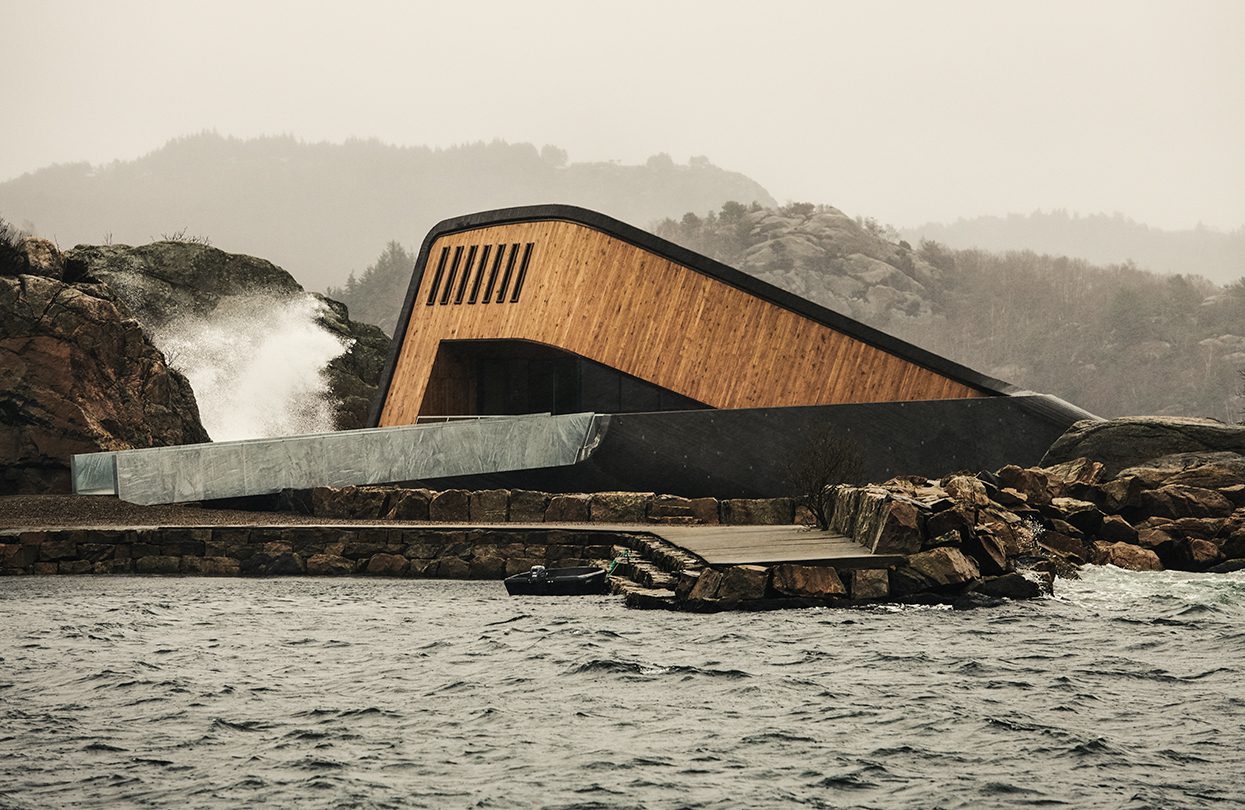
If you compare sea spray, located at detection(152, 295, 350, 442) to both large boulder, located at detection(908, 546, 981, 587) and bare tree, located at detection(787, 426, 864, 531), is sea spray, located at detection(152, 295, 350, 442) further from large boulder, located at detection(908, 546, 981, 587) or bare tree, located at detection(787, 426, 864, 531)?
large boulder, located at detection(908, 546, 981, 587)

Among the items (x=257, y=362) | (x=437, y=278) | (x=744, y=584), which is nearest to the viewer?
(x=744, y=584)

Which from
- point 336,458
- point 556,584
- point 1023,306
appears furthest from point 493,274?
point 1023,306

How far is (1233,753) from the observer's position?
9.77 metres

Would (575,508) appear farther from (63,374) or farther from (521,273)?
(63,374)

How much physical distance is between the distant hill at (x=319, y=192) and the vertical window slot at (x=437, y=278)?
115 m

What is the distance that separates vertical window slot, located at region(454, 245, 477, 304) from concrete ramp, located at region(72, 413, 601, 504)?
6107 mm

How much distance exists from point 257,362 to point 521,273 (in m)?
19.8

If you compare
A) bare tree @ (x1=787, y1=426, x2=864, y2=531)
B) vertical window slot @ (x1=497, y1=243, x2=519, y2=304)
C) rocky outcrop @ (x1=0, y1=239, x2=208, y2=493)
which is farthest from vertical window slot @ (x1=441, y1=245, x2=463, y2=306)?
bare tree @ (x1=787, y1=426, x2=864, y2=531)

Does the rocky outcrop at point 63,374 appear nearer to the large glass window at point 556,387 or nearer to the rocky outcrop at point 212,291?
the large glass window at point 556,387

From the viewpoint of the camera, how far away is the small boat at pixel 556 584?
1806 cm

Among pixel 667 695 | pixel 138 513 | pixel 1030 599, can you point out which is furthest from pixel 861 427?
pixel 667 695

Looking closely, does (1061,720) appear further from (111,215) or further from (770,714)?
(111,215)

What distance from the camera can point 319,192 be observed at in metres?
160

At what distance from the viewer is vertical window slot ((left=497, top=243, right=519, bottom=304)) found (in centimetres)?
2744
